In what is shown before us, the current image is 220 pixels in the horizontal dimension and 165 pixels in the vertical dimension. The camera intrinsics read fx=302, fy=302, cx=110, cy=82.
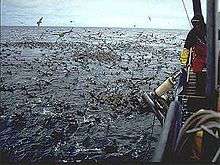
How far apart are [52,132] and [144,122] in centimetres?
316

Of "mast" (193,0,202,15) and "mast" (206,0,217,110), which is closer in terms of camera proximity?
"mast" (206,0,217,110)

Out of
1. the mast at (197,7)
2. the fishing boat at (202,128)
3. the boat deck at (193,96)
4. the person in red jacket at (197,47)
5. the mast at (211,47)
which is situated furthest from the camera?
the mast at (197,7)

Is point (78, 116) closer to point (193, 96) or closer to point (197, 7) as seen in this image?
point (193, 96)

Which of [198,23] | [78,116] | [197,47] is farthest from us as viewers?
[78,116]

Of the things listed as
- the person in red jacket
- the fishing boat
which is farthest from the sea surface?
the fishing boat

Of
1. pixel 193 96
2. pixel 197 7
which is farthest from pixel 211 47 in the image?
pixel 197 7

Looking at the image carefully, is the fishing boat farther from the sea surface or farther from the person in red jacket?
the sea surface

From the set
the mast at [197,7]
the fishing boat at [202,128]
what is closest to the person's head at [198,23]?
the mast at [197,7]

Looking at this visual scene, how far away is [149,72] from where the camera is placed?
674 inches

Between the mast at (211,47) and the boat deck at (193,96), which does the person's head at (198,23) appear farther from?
the mast at (211,47)

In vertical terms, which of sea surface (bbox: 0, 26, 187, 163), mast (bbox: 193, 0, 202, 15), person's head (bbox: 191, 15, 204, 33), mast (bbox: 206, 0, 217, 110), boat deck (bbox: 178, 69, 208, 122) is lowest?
sea surface (bbox: 0, 26, 187, 163)

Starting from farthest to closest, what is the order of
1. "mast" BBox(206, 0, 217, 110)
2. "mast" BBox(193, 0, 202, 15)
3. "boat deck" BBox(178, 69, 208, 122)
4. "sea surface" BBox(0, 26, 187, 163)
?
"sea surface" BBox(0, 26, 187, 163)
"mast" BBox(193, 0, 202, 15)
"boat deck" BBox(178, 69, 208, 122)
"mast" BBox(206, 0, 217, 110)

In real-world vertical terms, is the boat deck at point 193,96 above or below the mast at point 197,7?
below

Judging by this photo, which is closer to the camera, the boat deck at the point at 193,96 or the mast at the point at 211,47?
the mast at the point at 211,47
